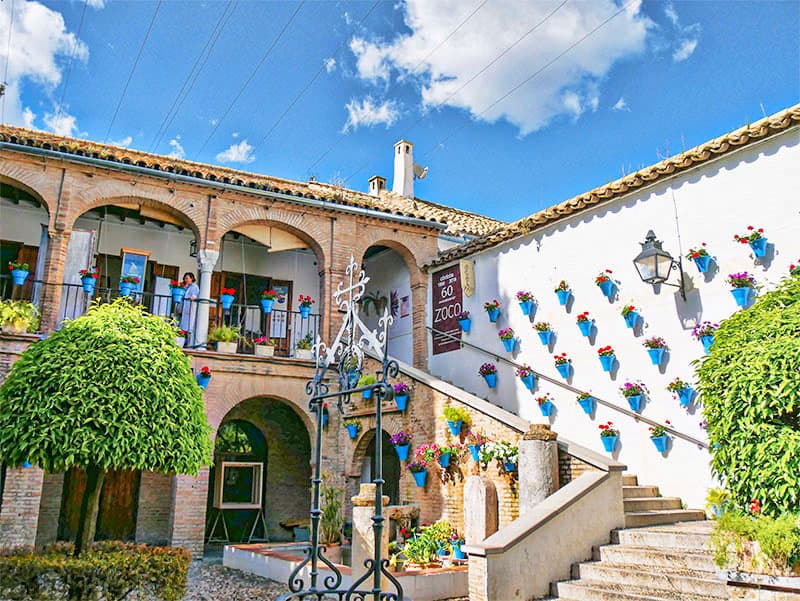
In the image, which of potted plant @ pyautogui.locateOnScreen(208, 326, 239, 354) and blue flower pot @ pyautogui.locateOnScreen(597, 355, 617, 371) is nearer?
blue flower pot @ pyautogui.locateOnScreen(597, 355, 617, 371)

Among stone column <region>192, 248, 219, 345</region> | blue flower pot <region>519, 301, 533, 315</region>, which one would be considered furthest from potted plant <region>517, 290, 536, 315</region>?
stone column <region>192, 248, 219, 345</region>

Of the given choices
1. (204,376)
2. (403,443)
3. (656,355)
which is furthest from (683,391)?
(204,376)

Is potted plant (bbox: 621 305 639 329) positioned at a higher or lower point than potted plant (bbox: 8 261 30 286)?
lower

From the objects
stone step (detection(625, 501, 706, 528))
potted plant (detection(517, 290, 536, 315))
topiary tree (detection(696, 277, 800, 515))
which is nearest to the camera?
topiary tree (detection(696, 277, 800, 515))

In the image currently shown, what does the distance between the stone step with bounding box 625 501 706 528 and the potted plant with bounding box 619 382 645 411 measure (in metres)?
1.60

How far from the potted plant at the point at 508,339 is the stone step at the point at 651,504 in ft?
13.1

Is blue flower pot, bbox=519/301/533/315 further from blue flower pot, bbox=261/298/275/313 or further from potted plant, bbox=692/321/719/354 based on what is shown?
blue flower pot, bbox=261/298/275/313

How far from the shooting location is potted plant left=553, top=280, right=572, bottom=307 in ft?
36.0

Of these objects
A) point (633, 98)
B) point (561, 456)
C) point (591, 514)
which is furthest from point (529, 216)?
point (591, 514)

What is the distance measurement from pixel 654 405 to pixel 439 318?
594 cm

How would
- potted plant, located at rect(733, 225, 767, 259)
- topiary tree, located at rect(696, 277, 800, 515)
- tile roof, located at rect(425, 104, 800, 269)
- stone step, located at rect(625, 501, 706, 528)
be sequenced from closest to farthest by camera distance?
1. topiary tree, located at rect(696, 277, 800, 515)
2. stone step, located at rect(625, 501, 706, 528)
3. potted plant, located at rect(733, 225, 767, 259)
4. tile roof, located at rect(425, 104, 800, 269)

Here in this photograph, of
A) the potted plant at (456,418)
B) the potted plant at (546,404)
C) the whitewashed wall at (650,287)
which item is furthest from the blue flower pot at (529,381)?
the potted plant at (456,418)

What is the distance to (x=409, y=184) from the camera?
19438 mm

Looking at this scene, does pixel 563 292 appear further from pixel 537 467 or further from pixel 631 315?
pixel 537 467
